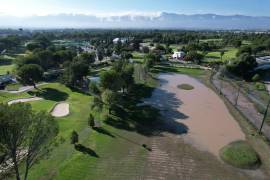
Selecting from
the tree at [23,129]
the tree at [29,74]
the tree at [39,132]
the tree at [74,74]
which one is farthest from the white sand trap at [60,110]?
the tree at [39,132]

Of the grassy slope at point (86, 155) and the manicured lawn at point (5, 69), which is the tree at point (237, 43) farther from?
the grassy slope at point (86, 155)

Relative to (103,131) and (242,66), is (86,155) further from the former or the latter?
(242,66)

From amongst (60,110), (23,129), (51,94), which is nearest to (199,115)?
(60,110)

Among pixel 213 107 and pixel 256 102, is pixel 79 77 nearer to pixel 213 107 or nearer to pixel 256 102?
pixel 213 107

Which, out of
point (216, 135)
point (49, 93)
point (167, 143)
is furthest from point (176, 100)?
point (49, 93)

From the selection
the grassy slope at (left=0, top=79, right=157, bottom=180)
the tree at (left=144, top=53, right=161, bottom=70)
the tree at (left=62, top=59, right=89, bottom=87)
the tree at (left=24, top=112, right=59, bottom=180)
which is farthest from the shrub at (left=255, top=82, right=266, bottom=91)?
the tree at (left=24, top=112, right=59, bottom=180)

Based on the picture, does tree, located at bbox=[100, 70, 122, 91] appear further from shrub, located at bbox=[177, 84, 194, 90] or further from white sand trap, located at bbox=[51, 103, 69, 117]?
shrub, located at bbox=[177, 84, 194, 90]
